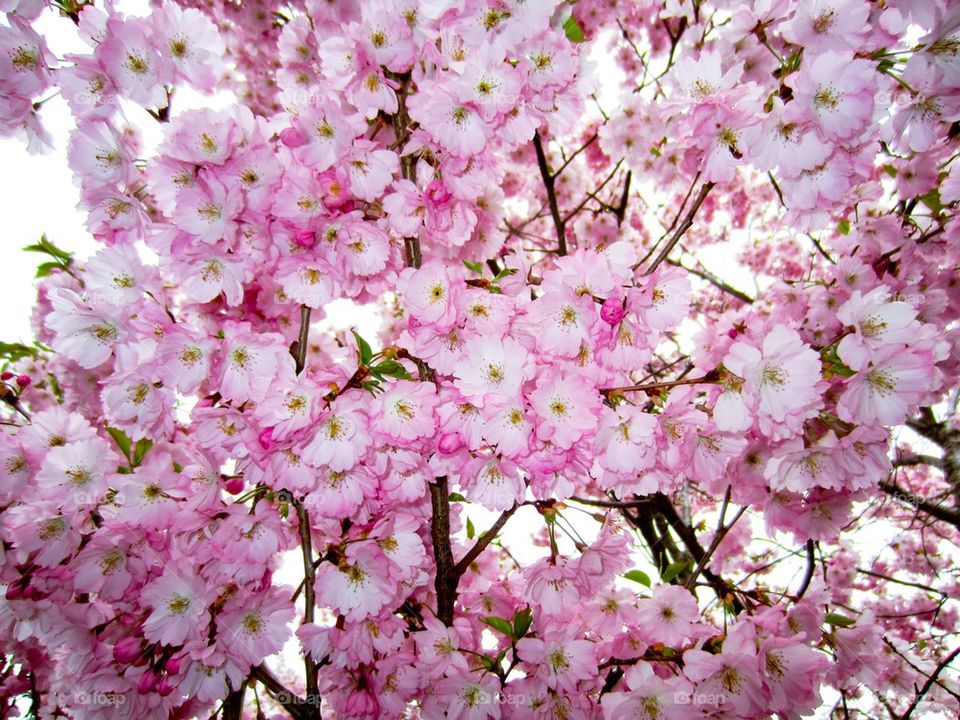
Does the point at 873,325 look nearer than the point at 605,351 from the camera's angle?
No

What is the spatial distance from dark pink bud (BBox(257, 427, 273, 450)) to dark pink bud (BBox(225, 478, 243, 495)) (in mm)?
449

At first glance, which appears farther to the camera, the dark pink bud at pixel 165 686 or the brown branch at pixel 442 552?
the brown branch at pixel 442 552

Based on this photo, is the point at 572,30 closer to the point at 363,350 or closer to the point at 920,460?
the point at 363,350

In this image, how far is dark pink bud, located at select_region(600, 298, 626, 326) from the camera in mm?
1402

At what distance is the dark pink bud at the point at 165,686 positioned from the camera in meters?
1.68

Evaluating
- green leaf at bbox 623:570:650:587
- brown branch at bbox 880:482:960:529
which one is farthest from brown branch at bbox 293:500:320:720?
brown branch at bbox 880:482:960:529

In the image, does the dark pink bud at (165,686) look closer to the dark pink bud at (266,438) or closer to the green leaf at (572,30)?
the dark pink bud at (266,438)

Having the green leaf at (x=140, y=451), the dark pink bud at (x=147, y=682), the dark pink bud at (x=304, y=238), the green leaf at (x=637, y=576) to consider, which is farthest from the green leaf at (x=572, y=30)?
the dark pink bud at (x=147, y=682)

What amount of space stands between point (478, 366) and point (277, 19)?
3.29m

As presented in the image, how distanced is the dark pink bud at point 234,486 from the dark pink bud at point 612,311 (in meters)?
1.26

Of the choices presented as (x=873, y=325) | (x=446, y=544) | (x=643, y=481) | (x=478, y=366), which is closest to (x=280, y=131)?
(x=478, y=366)

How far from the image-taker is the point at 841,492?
2189mm

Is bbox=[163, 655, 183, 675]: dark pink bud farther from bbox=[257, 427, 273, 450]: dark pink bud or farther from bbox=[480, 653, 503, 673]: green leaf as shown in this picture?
bbox=[480, 653, 503, 673]: green leaf

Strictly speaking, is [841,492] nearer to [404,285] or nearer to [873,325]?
[873,325]
